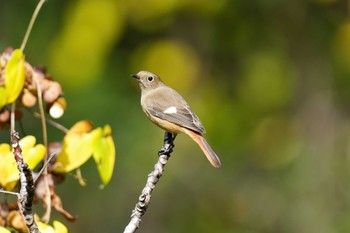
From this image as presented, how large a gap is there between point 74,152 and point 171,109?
0.92 metres

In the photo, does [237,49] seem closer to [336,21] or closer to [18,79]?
[336,21]

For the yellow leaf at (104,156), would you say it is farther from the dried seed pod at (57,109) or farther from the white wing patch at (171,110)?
the white wing patch at (171,110)

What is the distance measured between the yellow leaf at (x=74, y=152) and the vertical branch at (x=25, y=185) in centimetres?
57

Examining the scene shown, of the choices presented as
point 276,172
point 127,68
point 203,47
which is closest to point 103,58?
point 127,68

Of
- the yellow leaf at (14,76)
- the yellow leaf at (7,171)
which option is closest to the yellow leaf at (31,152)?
the yellow leaf at (7,171)

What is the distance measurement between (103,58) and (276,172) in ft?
5.64

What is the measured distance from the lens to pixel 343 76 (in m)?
7.54

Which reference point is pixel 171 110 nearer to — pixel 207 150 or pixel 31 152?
pixel 207 150

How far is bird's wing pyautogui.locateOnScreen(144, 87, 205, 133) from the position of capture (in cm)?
385

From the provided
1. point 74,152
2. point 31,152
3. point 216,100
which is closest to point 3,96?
point 31,152

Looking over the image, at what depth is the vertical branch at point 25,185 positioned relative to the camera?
238 centimetres

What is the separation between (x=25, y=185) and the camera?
2.45 m

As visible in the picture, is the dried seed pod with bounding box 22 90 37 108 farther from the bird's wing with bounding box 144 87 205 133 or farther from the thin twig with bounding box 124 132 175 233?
the bird's wing with bounding box 144 87 205 133

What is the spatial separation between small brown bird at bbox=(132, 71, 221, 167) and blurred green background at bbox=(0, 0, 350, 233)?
246 cm
